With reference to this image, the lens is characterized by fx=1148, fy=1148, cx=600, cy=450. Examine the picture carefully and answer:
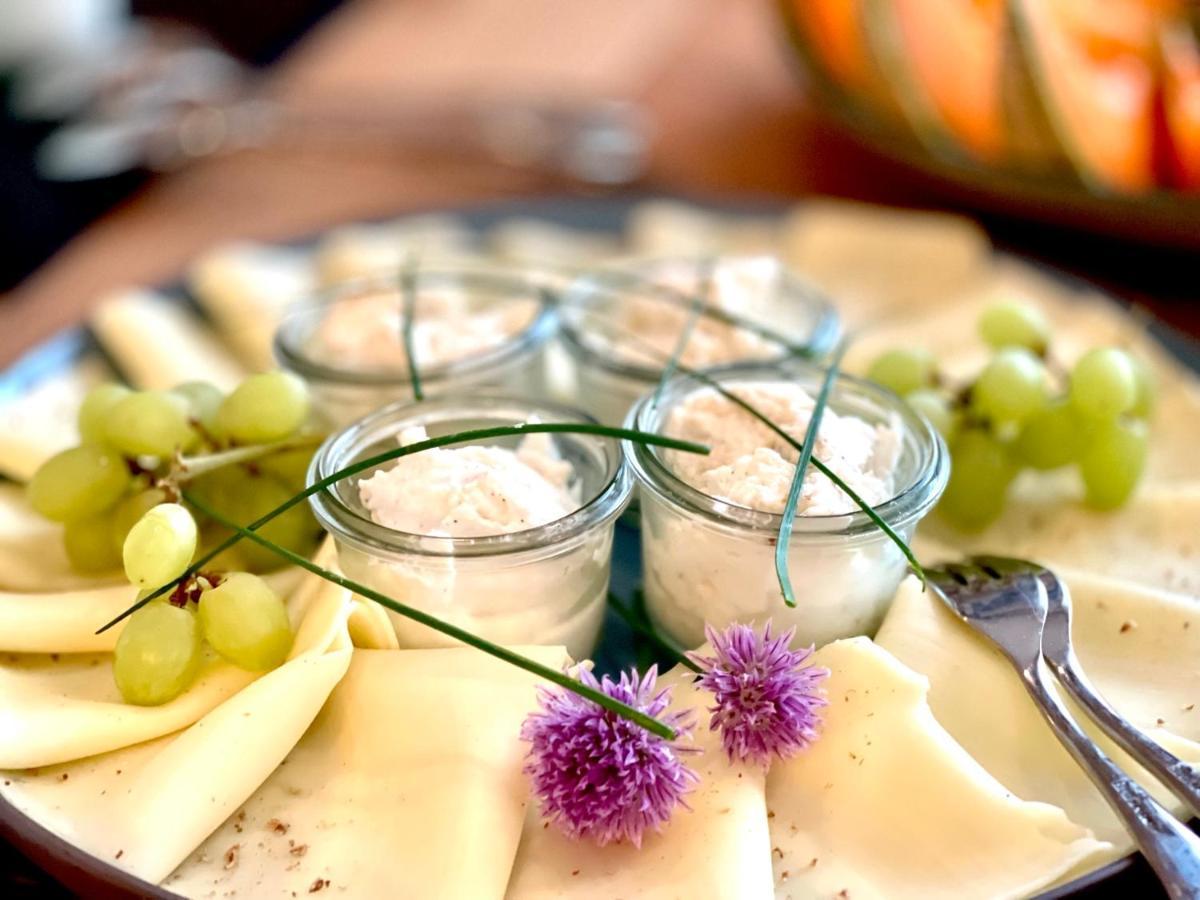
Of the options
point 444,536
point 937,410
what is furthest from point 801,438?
point 444,536

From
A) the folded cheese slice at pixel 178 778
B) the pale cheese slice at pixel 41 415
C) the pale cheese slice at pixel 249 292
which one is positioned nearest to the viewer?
the folded cheese slice at pixel 178 778

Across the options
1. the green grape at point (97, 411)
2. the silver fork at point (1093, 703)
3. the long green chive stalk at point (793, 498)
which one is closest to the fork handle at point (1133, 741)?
the silver fork at point (1093, 703)

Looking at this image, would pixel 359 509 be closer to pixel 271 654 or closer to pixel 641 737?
pixel 271 654

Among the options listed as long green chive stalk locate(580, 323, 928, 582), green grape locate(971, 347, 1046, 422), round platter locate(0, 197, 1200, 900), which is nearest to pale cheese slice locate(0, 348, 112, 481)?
round platter locate(0, 197, 1200, 900)

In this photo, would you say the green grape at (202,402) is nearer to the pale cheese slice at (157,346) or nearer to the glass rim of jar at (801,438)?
the pale cheese slice at (157,346)

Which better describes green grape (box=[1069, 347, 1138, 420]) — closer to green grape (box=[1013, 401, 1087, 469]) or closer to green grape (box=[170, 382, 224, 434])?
green grape (box=[1013, 401, 1087, 469])
